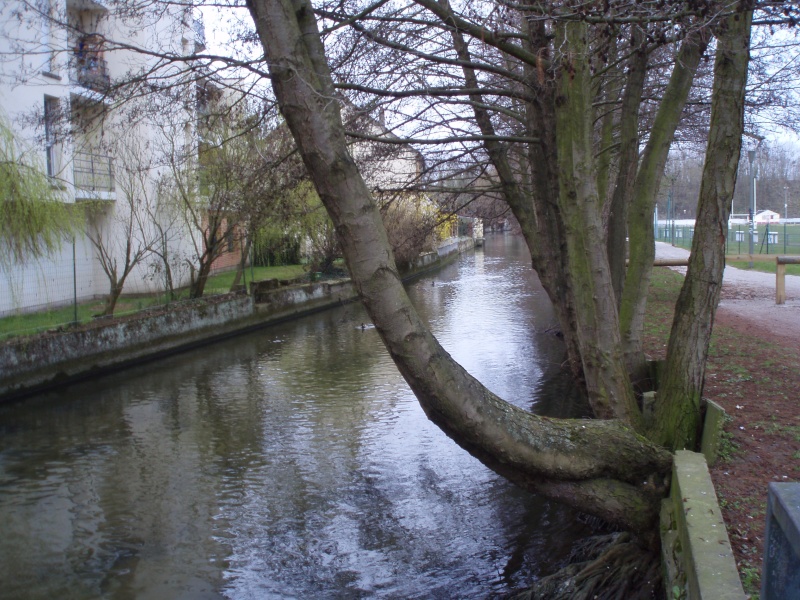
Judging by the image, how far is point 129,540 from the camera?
24.6 feet

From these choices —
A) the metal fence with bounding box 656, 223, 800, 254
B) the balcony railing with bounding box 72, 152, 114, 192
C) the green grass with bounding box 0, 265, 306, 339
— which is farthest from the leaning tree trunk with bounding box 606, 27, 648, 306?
the metal fence with bounding box 656, 223, 800, 254

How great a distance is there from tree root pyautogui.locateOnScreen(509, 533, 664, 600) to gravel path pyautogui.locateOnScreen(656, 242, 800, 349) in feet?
23.1

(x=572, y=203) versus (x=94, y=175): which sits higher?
(x=94, y=175)

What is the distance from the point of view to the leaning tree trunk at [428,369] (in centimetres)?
462

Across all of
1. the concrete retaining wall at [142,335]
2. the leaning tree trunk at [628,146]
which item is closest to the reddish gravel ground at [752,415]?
the leaning tree trunk at [628,146]

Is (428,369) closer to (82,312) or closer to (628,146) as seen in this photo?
(628,146)

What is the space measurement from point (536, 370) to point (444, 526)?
23.5 feet

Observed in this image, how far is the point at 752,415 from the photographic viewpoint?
24.0 feet

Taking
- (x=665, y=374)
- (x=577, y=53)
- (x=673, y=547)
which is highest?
(x=577, y=53)

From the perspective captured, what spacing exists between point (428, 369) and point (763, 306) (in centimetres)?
1453

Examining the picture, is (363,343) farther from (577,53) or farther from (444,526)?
(577,53)

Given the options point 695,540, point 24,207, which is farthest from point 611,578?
point 24,207

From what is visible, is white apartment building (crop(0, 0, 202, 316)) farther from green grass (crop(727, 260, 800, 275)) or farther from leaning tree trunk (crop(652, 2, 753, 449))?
green grass (crop(727, 260, 800, 275))

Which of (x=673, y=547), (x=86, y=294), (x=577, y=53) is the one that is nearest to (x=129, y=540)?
(x=673, y=547)
